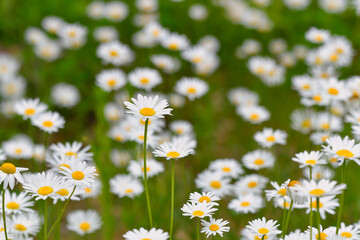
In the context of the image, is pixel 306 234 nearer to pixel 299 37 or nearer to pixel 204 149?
pixel 204 149

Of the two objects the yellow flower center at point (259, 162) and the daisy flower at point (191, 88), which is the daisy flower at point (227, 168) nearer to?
the yellow flower center at point (259, 162)

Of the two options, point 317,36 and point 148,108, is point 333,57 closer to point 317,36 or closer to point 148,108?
point 317,36

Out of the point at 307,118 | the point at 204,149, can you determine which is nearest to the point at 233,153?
the point at 204,149

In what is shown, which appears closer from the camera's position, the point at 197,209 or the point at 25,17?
the point at 197,209

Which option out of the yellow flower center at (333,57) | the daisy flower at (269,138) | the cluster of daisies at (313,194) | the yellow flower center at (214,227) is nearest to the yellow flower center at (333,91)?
the daisy flower at (269,138)

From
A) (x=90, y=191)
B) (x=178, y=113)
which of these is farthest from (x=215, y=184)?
(x=178, y=113)

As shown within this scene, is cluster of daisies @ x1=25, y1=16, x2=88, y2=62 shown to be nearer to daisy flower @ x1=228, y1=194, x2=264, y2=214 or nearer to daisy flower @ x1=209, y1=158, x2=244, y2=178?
daisy flower @ x1=209, y1=158, x2=244, y2=178

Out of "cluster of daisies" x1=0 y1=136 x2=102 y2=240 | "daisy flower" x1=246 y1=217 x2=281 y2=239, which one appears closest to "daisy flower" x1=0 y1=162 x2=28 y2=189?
"cluster of daisies" x1=0 y1=136 x2=102 y2=240
